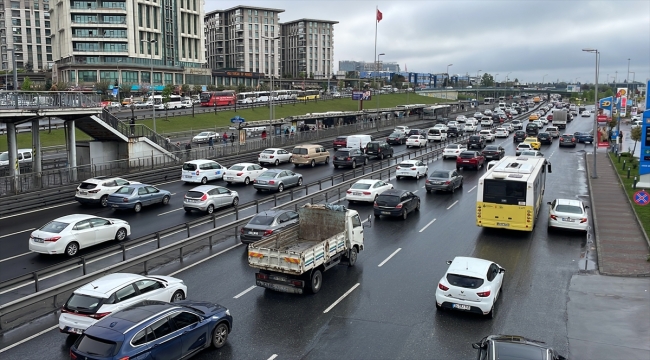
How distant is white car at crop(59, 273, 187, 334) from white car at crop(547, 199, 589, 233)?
1687 centimetres

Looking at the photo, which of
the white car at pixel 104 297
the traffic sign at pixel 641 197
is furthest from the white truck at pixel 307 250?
the traffic sign at pixel 641 197

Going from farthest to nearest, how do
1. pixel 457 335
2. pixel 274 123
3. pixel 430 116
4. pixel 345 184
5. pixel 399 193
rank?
pixel 430 116 → pixel 274 123 → pixel 345 184 → pixel 399 193 → pixel 457 335

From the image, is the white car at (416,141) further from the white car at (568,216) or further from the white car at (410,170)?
the white car at (568,216)

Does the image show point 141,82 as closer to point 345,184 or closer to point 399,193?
point 345,184

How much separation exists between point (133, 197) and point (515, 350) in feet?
73.3

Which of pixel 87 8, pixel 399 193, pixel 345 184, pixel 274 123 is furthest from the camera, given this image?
pixel 87 8

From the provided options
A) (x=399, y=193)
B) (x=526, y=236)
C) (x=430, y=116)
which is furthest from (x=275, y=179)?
(x=430, y=116)

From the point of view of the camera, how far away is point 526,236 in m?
24.1

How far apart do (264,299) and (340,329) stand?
117 inches

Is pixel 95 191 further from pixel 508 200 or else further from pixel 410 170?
pixel 508 200

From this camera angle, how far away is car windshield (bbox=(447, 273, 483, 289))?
48.5ft

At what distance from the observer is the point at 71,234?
2059cm

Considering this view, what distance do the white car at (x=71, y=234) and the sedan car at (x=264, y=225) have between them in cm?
535

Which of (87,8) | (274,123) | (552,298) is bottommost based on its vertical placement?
(552,298)
